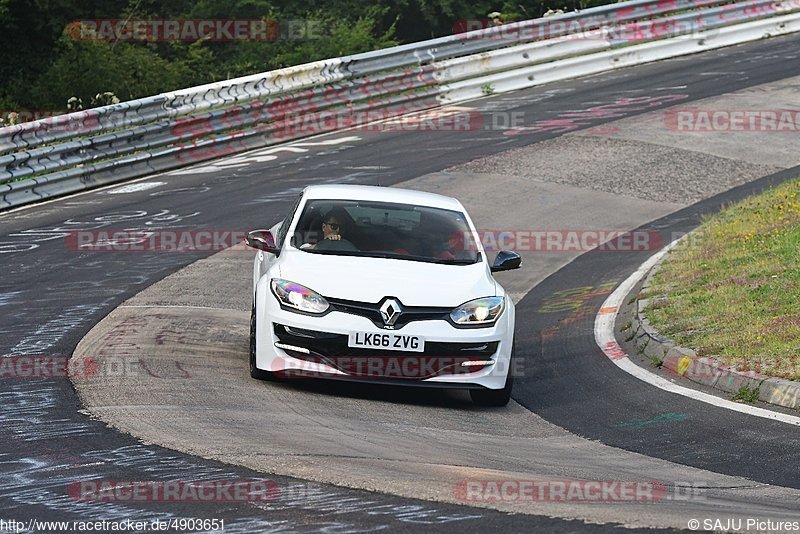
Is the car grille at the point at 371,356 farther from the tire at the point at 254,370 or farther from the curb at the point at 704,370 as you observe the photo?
the curb at the point at 704,370

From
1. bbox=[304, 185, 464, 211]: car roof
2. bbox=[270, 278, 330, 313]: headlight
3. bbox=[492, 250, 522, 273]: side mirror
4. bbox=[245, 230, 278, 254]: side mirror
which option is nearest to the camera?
bbox=[270, 278, 330, 313]: headlight

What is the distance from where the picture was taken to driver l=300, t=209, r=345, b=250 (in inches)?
418

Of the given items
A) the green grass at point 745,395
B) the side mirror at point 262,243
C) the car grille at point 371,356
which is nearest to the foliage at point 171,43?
the side mirror at point 262,243

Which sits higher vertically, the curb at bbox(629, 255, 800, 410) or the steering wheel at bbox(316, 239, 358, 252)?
the steering wheel at bbox(316, 239, 358, 252)

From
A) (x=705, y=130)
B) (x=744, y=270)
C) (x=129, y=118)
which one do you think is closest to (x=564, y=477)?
(x=744, y=270)

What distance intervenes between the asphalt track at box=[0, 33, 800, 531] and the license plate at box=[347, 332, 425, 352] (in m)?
1.22

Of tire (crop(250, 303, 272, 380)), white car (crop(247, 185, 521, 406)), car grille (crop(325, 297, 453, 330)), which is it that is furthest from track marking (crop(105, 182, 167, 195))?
car grille (crop(325, 297, 453, 330))

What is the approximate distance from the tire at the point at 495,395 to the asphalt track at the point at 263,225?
0.25 m

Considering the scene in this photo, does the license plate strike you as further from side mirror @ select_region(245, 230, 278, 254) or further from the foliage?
the foliage

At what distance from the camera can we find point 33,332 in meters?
11.3

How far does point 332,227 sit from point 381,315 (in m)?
1.51

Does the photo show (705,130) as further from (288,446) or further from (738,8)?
(288,446)

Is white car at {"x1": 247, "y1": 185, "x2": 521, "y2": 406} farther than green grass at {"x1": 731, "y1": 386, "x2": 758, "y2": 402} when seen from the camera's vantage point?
No

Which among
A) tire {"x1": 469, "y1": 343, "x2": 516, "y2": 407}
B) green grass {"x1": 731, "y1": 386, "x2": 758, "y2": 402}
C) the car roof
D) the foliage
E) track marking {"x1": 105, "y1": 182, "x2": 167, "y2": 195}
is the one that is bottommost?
green grass {"x1": 731, "y1": 386, "x2": 758, "y2": 402}
